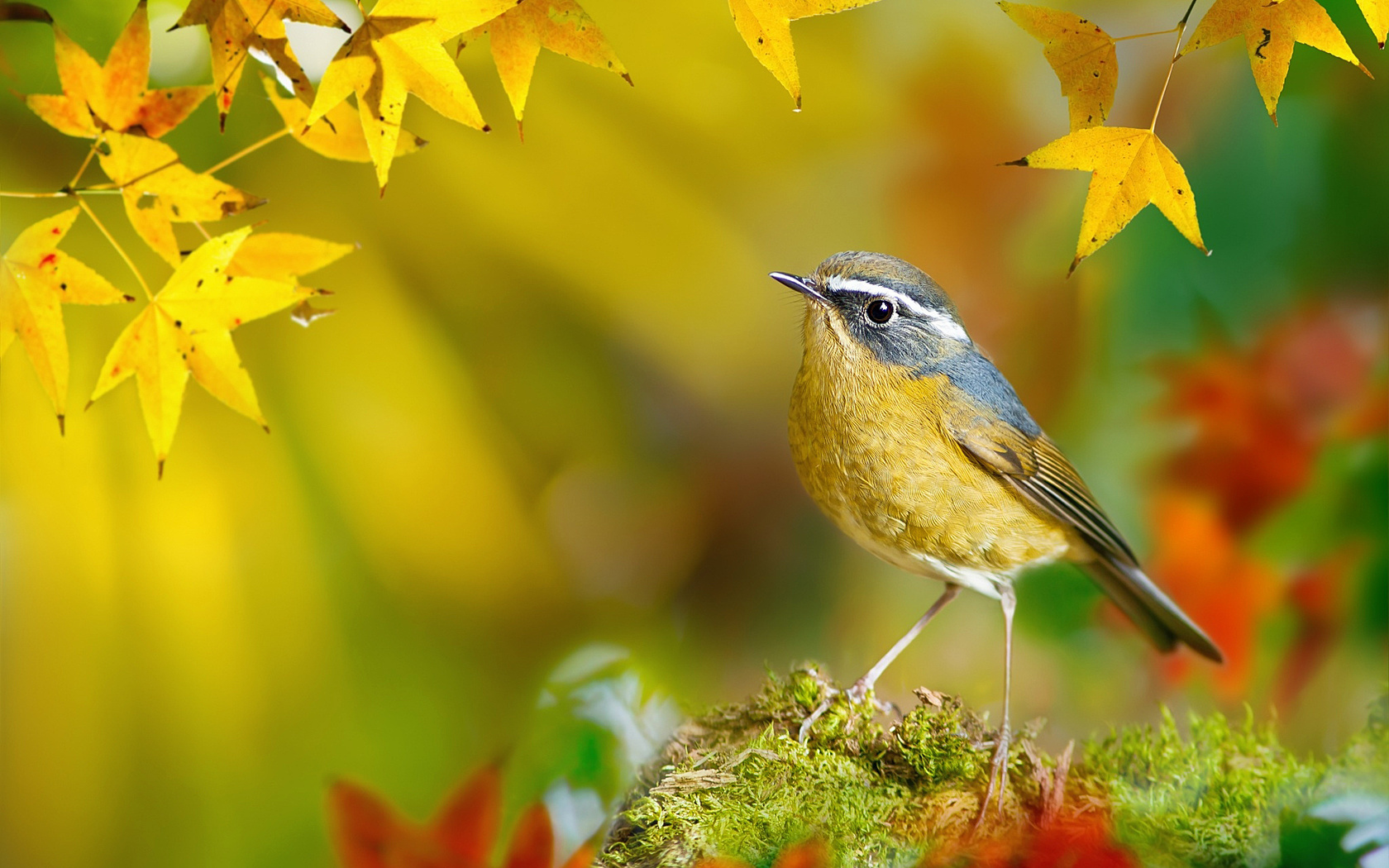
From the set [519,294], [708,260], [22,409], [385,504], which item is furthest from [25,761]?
[708,260]

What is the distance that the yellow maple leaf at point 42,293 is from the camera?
101 cm

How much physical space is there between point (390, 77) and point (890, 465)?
67 cm

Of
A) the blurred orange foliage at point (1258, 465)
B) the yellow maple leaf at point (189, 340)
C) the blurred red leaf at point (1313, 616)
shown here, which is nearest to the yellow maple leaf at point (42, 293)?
the yellow maple leaf at point (189, 340)

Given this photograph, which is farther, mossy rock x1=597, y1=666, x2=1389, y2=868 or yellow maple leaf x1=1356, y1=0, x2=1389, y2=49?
mossy rock x1=597, y1=666, x2=1389, y2=868

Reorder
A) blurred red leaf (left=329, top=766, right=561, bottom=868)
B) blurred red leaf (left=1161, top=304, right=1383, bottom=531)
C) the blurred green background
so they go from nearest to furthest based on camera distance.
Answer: the blurred green background < blurred red leaf (left=329, top=766, right=561, bottom=868) < blurred red leaf (left=1161, top=304, right=1383, bottom=531)

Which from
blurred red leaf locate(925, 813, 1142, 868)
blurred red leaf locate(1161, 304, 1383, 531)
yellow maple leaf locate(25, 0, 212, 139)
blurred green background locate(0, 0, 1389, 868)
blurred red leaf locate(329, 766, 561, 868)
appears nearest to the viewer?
yellow maple leaf locate(25, 0, 212, 139)

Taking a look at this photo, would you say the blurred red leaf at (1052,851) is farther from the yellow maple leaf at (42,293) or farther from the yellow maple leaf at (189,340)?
the yellow maple leaf at (42,293)

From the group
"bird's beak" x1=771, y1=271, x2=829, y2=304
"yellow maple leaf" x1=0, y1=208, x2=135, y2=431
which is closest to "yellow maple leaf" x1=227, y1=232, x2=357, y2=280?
"yellow maple leaf" x1=0, y1=208, x2=135, y2=431

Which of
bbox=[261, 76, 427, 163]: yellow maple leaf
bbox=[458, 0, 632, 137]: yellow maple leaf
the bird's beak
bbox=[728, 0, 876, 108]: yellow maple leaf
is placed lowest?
bbox=[261, 76, 427, 163]: yellow maple leaf

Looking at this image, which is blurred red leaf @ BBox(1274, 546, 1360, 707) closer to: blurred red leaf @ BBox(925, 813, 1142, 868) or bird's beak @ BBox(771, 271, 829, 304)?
blurred red leaf @ BBox(925, 813, 1142, 868)

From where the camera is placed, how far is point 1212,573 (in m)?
2.10

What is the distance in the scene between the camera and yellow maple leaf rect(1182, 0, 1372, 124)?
2.93ft

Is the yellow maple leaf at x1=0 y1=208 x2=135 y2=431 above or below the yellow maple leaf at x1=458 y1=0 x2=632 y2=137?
below

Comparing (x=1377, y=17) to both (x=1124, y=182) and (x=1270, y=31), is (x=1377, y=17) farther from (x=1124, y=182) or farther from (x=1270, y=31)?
(x=1124, y=182)
